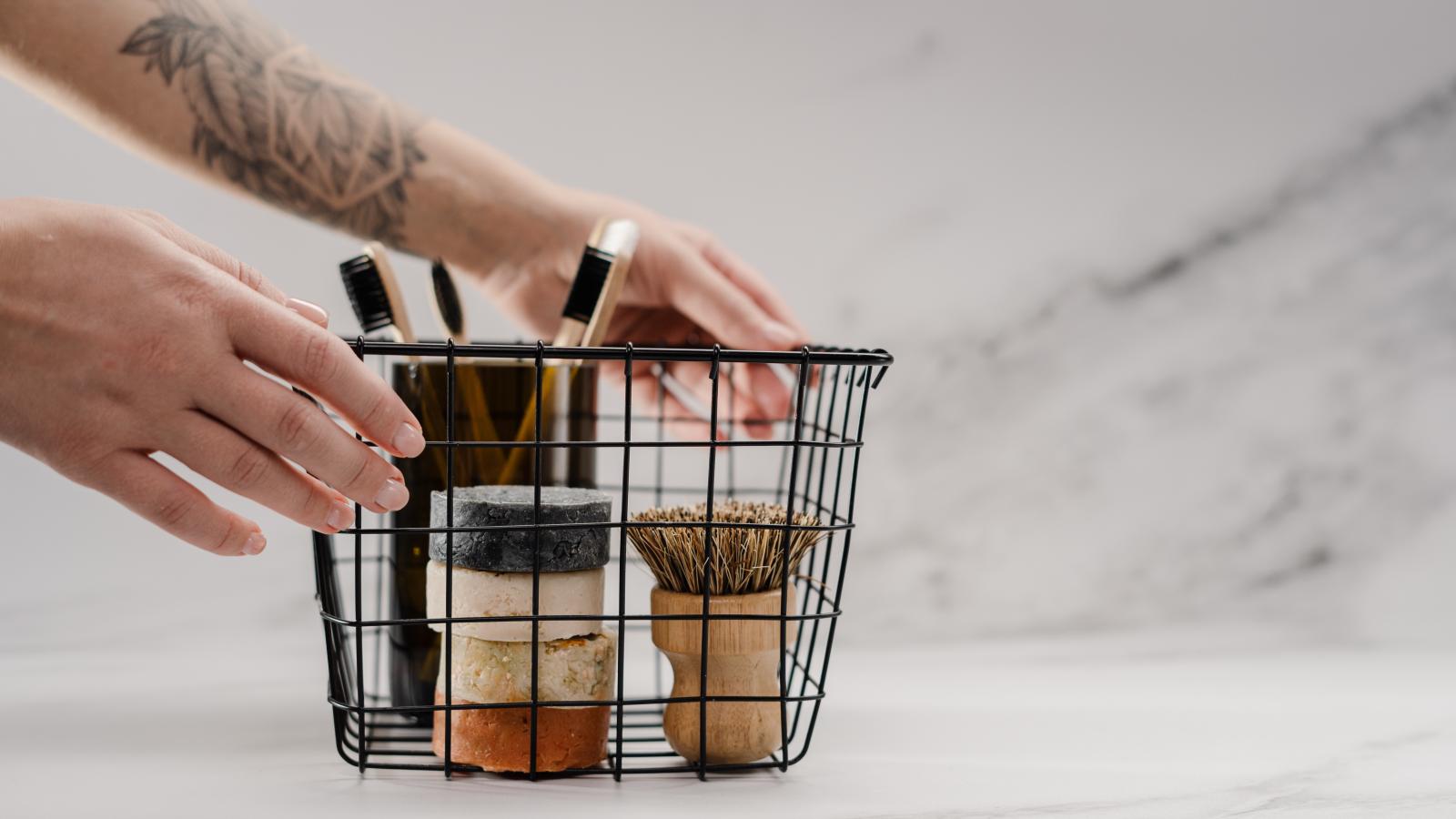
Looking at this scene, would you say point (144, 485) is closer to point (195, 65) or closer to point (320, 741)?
point (320, 741)

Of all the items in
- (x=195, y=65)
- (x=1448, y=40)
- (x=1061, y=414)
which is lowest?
(x=1061, y=414)

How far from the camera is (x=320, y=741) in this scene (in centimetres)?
61

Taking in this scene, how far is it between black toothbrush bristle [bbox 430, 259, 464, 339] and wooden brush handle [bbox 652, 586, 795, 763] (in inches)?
8.7

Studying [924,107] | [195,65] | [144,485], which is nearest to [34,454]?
[144,485]

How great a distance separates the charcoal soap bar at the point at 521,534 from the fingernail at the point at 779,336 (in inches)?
9.0

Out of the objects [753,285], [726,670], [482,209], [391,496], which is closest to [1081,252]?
[753,285]

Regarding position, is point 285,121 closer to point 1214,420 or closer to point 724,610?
point 724,610

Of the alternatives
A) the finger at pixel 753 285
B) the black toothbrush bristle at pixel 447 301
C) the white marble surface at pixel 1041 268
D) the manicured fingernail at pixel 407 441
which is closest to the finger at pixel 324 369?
the manicured fingernail at pixel 407 441

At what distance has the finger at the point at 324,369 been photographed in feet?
1.43

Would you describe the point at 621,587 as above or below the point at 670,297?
below

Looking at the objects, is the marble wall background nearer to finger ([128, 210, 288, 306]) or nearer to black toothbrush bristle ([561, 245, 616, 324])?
black toothbrush bristle ([561, 245, 616, 324])

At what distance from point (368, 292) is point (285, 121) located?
246mm

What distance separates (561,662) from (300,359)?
0.55ft

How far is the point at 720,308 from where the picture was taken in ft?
2.47
